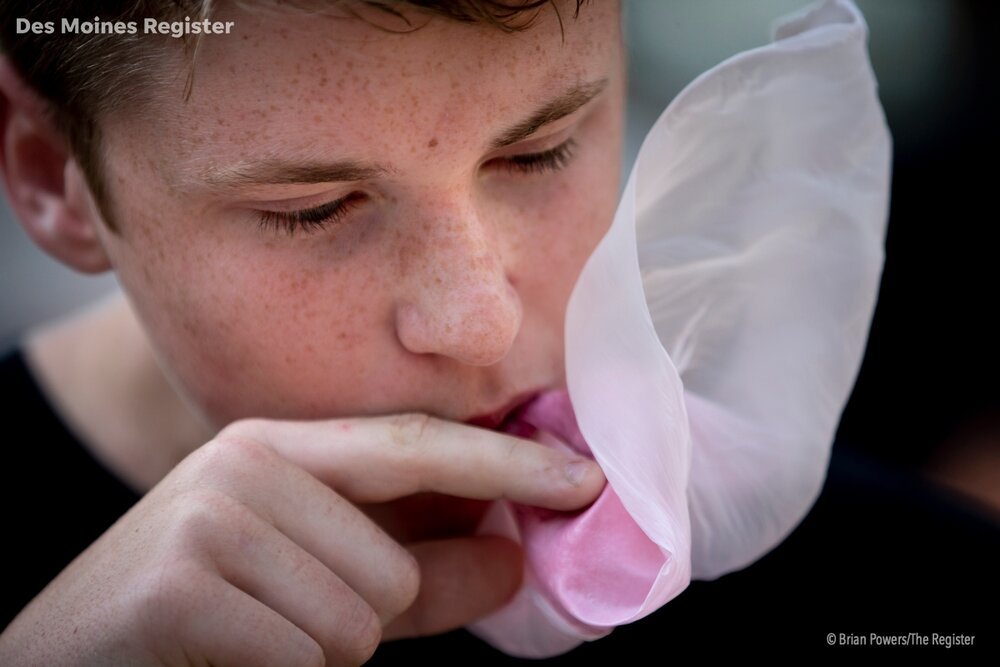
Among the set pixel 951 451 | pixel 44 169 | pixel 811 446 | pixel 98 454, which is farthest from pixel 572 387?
pixel 951 451

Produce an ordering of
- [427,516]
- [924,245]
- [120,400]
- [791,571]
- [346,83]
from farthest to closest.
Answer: [924,245] → [120,400] → [791,571] → [427,516] → [346,83]

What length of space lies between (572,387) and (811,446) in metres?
0.26

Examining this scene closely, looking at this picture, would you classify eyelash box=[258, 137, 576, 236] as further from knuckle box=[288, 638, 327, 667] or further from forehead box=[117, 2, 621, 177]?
knuckle box=[288, 638, 327, 667]

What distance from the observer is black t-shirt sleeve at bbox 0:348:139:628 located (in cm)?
126

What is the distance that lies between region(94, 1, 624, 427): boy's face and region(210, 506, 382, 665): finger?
137 millimetres

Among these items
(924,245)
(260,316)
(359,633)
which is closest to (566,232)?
(260,316)

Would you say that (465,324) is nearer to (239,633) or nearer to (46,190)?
(239,633)

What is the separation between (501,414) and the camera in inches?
35.4

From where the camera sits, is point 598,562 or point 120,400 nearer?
point 598,562

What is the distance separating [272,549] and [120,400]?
62 centimetres

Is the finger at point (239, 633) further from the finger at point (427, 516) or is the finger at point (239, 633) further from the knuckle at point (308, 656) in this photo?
the finger at point (427, 516)

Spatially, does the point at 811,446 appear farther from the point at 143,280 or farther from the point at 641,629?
the point at 143,280

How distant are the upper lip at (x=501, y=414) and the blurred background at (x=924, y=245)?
101cm

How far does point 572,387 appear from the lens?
854mm
